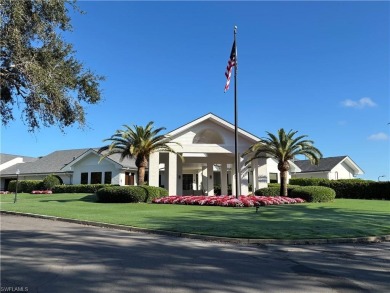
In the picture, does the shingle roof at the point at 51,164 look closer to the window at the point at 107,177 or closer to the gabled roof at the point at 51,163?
the gabled roof at the point at 51,163

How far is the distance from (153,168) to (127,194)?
4615 mm

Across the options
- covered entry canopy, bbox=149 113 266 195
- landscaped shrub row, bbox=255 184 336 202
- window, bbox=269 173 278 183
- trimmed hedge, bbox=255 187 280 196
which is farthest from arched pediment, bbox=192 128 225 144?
window, bbox=269 173 278 183

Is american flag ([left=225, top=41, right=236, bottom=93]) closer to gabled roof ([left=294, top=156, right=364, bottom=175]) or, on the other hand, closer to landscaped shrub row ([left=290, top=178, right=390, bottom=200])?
landscaped shrub row ([left=290, top=178, right=390, bottom=200])

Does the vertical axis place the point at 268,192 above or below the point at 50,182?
below

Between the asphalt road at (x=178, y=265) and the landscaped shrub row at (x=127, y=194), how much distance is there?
13.7m

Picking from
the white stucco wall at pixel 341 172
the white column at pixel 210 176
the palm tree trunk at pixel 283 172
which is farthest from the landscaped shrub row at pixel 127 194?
the white stucco wall at pixel 341 172

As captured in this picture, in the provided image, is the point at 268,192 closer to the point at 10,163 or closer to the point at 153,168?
the point at 153,168

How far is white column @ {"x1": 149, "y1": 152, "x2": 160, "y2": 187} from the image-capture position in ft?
94.7

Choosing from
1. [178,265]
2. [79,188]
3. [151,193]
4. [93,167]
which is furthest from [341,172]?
[178,265]

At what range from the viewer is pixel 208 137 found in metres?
33.0

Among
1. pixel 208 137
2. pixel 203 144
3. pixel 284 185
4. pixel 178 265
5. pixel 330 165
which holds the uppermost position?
pixel 208 137

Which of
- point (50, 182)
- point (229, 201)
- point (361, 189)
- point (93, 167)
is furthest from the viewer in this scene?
point (93, 167)

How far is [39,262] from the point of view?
7.48 m

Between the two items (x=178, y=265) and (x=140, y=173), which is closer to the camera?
(x=178, y=265)
